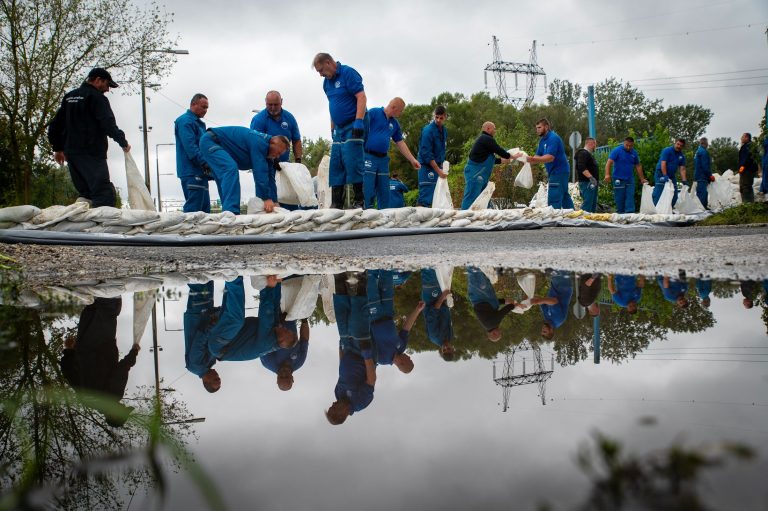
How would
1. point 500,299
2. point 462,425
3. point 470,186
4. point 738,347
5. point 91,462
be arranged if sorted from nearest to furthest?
point 91,462
point 462,425
point 738,347
point 500,299
point 470,186

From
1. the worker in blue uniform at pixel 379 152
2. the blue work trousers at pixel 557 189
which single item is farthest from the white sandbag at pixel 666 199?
the worker in blue uniform at pixel 379 152

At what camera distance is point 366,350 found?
1.51m

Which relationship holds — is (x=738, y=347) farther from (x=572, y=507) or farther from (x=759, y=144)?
(x=759, y=144)

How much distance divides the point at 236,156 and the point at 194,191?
0.88 m

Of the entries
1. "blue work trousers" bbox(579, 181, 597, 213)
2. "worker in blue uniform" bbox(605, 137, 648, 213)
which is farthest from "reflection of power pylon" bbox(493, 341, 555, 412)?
"worker in blue uniform" bbox(605, 137, 648, 213)

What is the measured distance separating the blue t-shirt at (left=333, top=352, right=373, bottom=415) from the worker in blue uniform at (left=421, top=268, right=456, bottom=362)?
0.20m

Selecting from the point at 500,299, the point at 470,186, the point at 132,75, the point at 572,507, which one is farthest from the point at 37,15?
the point at 572,507

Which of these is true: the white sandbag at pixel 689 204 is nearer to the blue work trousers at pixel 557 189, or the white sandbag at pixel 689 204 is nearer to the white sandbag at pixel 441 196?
the blue work trousers at pixel 557 189

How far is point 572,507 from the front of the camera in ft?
1.96

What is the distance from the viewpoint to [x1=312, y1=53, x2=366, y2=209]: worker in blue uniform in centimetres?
852

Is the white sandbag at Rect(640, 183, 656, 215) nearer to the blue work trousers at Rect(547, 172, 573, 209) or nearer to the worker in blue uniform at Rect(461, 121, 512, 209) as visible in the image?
the blue work trousers at Rect(547, 172, 573, 209)

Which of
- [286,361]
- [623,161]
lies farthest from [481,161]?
[286,361]

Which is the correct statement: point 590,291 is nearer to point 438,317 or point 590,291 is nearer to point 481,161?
point 438,317

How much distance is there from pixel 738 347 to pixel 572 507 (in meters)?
0.94
